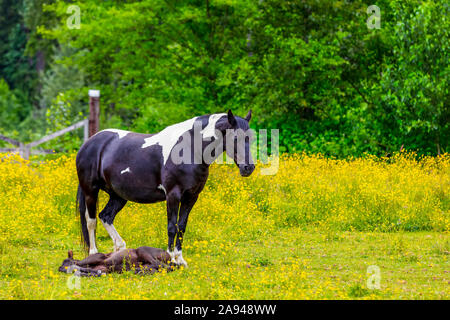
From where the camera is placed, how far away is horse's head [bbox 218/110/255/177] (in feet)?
24.0

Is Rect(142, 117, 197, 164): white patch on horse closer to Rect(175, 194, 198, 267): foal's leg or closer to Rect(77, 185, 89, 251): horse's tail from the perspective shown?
Rect(175, 194, 198, 267): foal's leg

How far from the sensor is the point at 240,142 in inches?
289

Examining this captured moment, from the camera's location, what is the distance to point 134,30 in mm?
21125

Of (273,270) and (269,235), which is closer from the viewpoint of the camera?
(273,270)

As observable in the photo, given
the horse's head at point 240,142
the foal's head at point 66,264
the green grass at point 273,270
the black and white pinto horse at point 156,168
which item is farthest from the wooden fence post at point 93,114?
the horse's head at point 240,142

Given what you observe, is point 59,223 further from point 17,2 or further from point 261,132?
point 17,2

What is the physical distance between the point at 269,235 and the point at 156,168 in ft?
10.5

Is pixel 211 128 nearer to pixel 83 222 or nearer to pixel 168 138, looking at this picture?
pixel 168 138

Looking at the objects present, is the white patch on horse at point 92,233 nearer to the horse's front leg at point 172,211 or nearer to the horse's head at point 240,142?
the horse's front leg at point 172,211

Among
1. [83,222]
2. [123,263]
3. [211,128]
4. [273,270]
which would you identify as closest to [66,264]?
[123,263]

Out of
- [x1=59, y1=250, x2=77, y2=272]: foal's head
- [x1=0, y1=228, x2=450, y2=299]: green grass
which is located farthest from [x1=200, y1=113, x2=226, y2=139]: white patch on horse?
[x1=59, y1=250, x2=77, y2=272]: foal's head

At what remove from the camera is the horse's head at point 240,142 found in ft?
Result: 24.0
